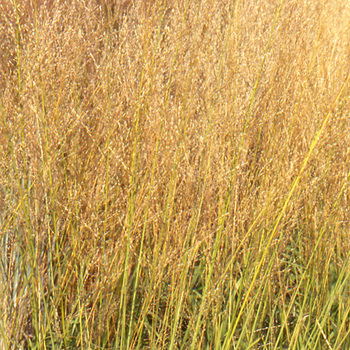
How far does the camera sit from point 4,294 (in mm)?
1197

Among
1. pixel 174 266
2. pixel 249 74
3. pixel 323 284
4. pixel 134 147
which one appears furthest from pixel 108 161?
pixel 323 284

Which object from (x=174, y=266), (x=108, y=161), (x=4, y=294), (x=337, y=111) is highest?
(x=337, y=111)

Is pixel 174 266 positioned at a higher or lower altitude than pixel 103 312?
higher

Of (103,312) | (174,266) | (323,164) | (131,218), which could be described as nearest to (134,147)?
(131,218)

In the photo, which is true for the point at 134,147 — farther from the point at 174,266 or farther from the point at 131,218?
the point at 174,266

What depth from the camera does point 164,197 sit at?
1.23 m

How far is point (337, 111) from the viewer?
1215 millimetres

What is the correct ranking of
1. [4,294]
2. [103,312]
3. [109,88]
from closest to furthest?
[103,312]
[4,294]
[109,88]

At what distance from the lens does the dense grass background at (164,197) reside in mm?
1110

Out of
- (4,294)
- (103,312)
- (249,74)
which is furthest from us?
(249,74)

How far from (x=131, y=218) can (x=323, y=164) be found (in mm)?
592

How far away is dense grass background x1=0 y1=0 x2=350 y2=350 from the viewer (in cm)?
111

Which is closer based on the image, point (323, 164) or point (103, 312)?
point (103, 312)

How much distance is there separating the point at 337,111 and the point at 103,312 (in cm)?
87
